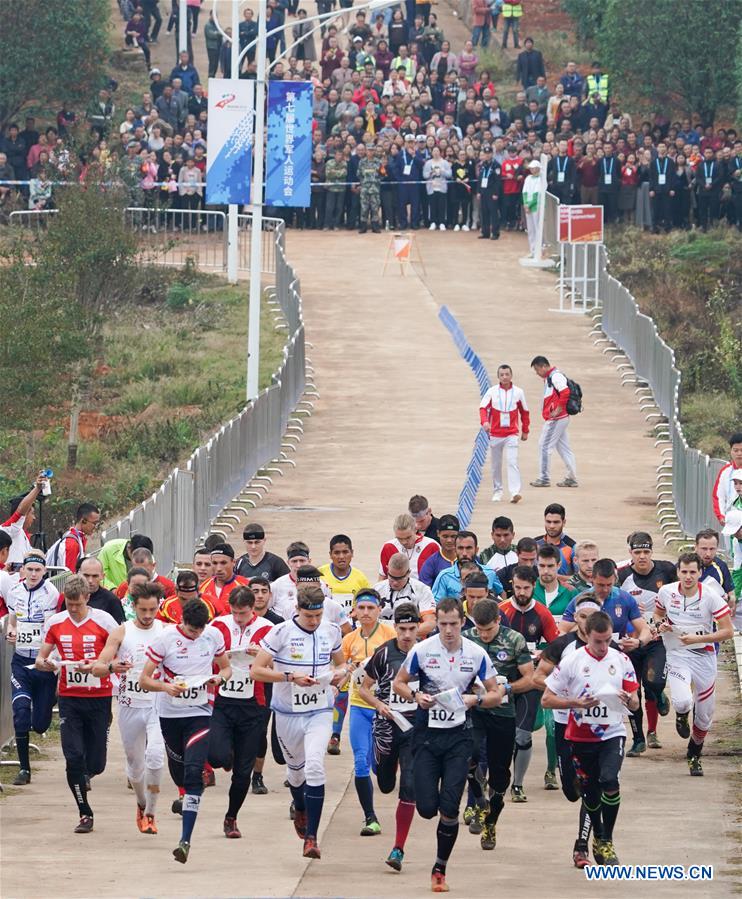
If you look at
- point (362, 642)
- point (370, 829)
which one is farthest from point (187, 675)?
point (370, 829)

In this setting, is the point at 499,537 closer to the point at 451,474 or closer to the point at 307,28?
the point at 451,474

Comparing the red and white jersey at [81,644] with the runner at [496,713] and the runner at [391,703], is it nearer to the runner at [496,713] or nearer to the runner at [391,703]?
the runner at [391,703]

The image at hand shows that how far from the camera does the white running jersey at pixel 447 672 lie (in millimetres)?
13609

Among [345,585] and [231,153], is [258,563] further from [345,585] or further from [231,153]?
[231,153]

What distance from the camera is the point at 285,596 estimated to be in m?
16.8

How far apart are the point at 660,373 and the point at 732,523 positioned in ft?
45.3

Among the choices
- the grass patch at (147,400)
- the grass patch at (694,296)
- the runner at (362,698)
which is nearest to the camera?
the runner at (362,698)

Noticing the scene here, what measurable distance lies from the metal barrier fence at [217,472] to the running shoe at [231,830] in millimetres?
6165

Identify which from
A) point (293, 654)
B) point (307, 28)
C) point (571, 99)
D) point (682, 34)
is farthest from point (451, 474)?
point (307, 28)

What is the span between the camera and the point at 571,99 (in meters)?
47.8

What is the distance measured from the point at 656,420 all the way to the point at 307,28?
28505mm

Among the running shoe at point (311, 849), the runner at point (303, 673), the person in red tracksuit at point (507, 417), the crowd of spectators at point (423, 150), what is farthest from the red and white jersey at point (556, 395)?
the crowd of spectators at point (423, 150)

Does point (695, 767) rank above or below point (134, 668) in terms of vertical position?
below

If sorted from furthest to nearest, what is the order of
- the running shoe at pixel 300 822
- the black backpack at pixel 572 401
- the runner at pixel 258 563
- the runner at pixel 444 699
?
the black backpack at pixel 572 401
the runner at pixel 258 563
the running shoe at pixel 300 822
the runner at pixel 444 699
